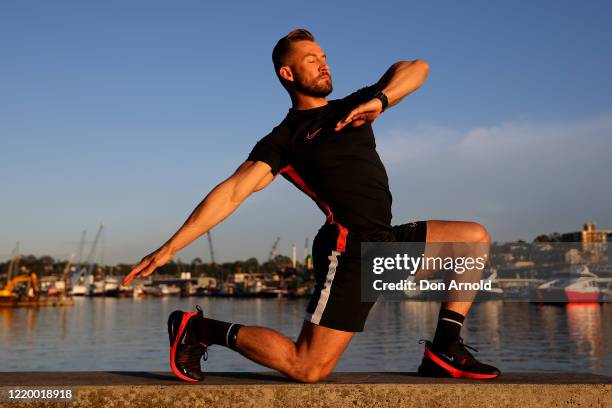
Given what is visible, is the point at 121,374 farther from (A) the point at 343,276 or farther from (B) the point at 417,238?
(B) the point at 417,238

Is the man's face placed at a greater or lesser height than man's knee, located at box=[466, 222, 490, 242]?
greater

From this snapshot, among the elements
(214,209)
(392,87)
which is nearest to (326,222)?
(214,209)

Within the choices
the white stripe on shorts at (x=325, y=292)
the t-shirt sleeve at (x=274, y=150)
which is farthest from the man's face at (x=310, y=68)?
the white stripe on shorts at (x=325, y=292)

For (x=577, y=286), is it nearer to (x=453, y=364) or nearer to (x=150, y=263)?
(x=453, y=364)

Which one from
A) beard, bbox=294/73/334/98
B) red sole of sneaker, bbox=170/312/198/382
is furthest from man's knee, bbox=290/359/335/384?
beard, bbox=294/73/334/98

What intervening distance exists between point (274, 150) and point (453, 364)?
75.4 inches

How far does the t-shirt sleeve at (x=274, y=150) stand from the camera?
5.08m

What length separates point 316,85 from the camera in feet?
17.1

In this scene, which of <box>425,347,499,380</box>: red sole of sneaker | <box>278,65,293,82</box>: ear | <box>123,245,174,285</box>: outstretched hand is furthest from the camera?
<box>278,65,293,82</box>: ear

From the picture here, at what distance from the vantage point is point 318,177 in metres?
5.02

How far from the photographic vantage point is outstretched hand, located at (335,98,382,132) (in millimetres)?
4469

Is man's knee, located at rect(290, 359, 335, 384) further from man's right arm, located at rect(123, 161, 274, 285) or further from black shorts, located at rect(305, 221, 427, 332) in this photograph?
man's right arm, located at rect(123, 161, 274, 285)

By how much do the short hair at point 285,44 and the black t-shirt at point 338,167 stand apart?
47 cm

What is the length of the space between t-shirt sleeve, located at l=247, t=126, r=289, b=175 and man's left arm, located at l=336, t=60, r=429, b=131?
0.61 m
